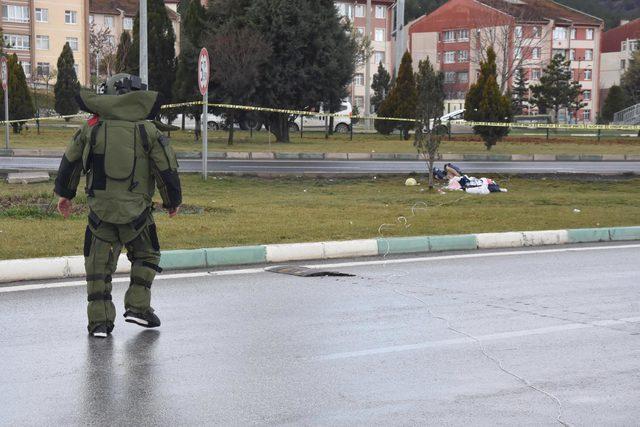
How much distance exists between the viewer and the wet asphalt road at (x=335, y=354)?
470 centimetres

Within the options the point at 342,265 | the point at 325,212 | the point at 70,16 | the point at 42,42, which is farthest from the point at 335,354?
the point at 70,16

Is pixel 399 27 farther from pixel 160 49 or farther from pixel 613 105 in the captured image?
pixel 613 105

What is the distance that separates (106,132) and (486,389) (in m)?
3.00

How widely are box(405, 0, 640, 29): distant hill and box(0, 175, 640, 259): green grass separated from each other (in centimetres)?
8729

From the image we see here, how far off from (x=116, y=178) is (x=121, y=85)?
0.69 metres

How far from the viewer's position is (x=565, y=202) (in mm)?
16062

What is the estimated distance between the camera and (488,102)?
34.0 m

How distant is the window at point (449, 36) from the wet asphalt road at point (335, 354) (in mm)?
85268

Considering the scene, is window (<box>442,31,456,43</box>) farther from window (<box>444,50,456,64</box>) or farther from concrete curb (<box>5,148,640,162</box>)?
concrete curb (<box>5,148,640,162</box>)

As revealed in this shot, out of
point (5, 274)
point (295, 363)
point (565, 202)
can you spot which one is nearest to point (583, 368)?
point (295, 363)

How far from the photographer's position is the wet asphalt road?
470 centimetres

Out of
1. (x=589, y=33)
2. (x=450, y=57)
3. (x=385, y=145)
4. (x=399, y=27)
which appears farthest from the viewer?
(x=589, y=33)

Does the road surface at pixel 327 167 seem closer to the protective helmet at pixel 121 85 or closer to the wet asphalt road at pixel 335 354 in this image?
the wet asphalt road at pixel 335 354

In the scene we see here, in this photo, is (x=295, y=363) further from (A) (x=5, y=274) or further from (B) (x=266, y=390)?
(A) (x=5, y=274)
